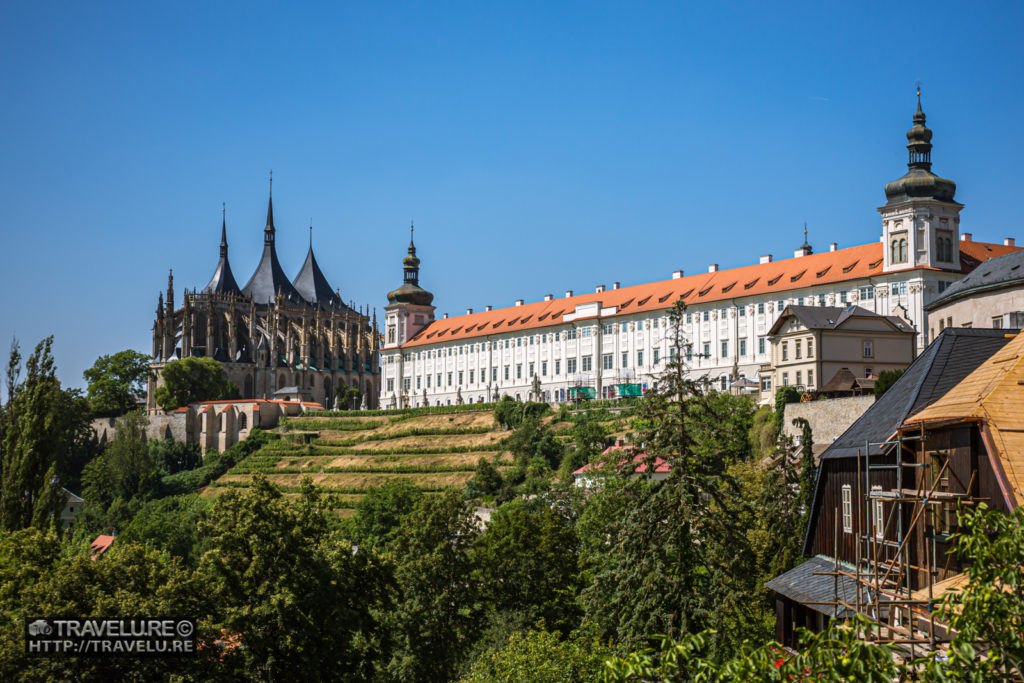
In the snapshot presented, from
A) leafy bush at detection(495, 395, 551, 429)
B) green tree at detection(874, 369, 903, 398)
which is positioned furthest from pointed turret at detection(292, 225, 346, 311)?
green tree at detection(874, 369, 903, 398)

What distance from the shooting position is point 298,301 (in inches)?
5704

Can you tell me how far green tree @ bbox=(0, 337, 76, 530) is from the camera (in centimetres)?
3534

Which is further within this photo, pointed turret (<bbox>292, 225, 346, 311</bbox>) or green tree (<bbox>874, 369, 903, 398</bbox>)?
pointed turret (<bbox>292, 225, 346, 311</bbox>)

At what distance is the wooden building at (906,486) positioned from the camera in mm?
17141

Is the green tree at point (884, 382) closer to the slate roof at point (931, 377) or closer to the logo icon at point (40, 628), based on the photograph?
the slate roof at point (931, 377)

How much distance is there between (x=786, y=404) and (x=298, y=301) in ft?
326

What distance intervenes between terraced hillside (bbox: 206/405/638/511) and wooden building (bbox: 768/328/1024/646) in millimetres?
51769

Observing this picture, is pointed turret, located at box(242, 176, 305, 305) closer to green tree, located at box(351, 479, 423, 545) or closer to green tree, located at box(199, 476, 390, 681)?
green tree, located at box(351, 479, 423, 545)

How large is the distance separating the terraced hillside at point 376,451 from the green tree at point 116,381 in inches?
869

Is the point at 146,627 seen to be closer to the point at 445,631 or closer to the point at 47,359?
the point at 445,631

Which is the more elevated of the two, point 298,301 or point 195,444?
point 298,301

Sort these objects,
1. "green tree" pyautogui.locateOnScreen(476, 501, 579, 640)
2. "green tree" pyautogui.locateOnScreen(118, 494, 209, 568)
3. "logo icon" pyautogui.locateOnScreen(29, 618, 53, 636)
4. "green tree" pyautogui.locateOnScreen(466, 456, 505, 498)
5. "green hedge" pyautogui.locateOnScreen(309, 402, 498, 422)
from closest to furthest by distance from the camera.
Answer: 1. "logo icon" pyautogui.locateOnScreen(29, 618, 53, 636)
2. "green tree" pyautogui.locateOnScreen(476, 501, 579, 640)
3. "green tree" pyautogui.locateOnScreen(118, 494, 209, 568)
4. "green tree" pyautogui.locateOnScreen(466, 456, 505, 498)
5. "green hedge" pyautogui.locateOnScreen(309, 402, 498, 422)

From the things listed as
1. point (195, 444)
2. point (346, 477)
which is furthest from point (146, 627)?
point (195, 444)

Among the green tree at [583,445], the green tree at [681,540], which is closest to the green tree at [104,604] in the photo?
the green tree at [681,540]
